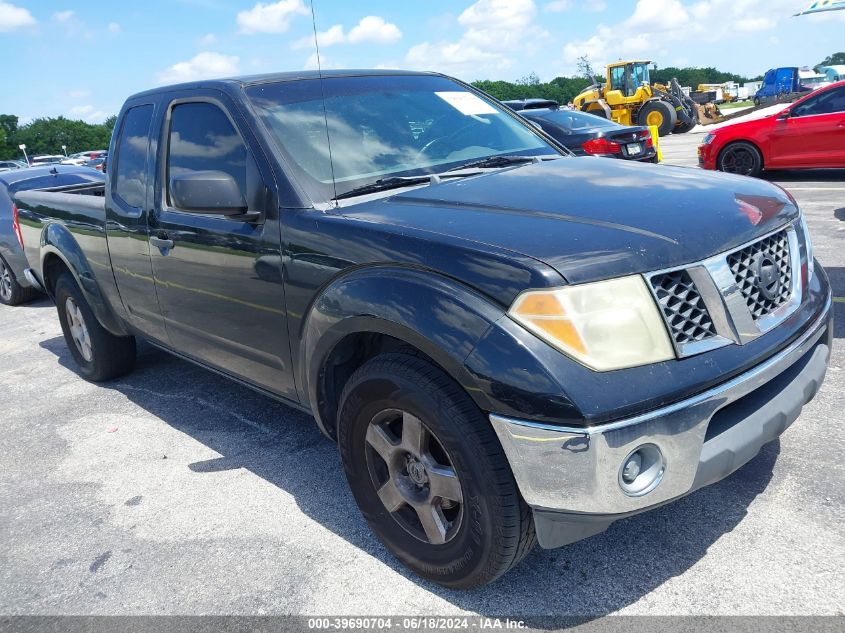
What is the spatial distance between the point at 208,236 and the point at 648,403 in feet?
7.06

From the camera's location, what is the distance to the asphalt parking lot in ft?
8.31

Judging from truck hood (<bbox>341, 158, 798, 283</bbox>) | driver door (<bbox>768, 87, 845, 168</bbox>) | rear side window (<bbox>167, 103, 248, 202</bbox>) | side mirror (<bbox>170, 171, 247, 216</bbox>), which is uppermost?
rear side window (<bbox>167, 103, 248, 202</bbox>)

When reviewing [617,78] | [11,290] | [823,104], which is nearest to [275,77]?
[11,290]

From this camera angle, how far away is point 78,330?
5.23m

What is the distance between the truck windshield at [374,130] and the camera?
310cm

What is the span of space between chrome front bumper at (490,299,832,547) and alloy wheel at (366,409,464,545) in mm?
317

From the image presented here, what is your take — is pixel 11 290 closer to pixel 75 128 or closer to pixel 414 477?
pixel 414 477

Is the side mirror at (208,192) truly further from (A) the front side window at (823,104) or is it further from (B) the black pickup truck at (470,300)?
(A) the front side window at (823,104)

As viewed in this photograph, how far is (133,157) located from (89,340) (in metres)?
1.57

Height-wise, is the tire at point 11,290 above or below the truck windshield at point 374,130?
below

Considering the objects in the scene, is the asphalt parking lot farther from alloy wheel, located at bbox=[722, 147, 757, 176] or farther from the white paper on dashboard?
alloy wheel, located at bbox=[722, 147, 757, 176]

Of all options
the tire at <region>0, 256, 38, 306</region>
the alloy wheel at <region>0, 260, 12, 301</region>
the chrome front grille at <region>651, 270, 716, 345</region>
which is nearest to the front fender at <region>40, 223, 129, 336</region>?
the chrome front grille at <region>651, 270, 716, 345</region>

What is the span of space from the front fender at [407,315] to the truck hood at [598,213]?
195 millimetres

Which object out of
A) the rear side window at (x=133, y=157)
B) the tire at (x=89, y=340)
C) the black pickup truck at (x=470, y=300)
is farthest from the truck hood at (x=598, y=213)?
the tire at (x=89, y=340)
